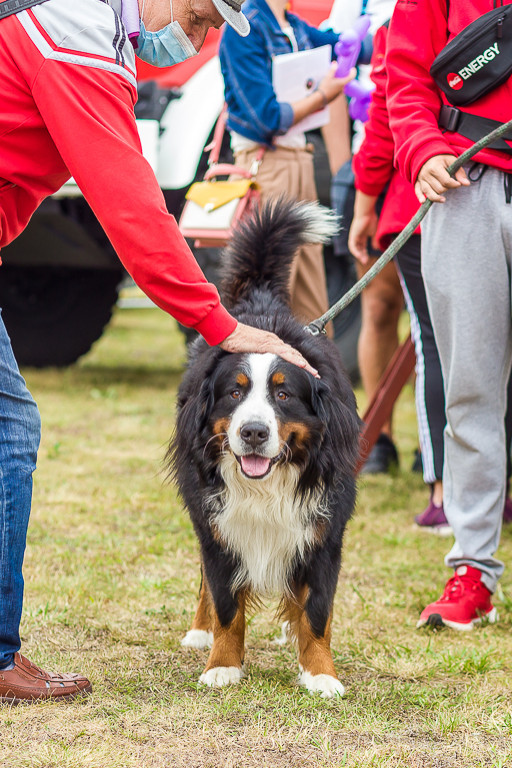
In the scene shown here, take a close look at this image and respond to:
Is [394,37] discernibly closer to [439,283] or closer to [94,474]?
[439,283]

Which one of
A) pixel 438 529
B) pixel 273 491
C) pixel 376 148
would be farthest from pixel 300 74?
pixel 273 491

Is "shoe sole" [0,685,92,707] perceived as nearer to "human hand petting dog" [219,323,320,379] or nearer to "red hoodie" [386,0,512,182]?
"human hand petting dog" [219,323,320,379]

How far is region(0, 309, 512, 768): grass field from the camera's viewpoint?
2.04m

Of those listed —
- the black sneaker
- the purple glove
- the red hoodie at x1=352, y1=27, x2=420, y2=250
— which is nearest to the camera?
the red hoodie at x1=352, y1=27, x2=420, y2=250

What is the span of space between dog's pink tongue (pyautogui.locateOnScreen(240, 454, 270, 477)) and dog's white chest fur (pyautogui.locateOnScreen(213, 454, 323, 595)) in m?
0.10

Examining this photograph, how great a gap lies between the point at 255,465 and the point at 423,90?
1225 millimetres

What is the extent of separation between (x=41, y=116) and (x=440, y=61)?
122 cm

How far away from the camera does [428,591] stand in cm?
321

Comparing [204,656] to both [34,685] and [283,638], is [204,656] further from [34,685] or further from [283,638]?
[34,685]

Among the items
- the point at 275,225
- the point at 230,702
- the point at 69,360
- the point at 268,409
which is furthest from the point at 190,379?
the point at 69,360

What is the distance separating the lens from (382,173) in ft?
11.1

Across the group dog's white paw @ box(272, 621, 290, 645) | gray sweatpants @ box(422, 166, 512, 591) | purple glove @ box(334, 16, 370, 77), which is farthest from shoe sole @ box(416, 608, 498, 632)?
purple glove @ box(334, 16, 370, 77)

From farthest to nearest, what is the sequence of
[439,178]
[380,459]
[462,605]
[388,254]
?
[380,459]
[462,605]
[388,254]
[439,178]

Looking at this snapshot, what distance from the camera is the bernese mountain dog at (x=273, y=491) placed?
2.40 metres
